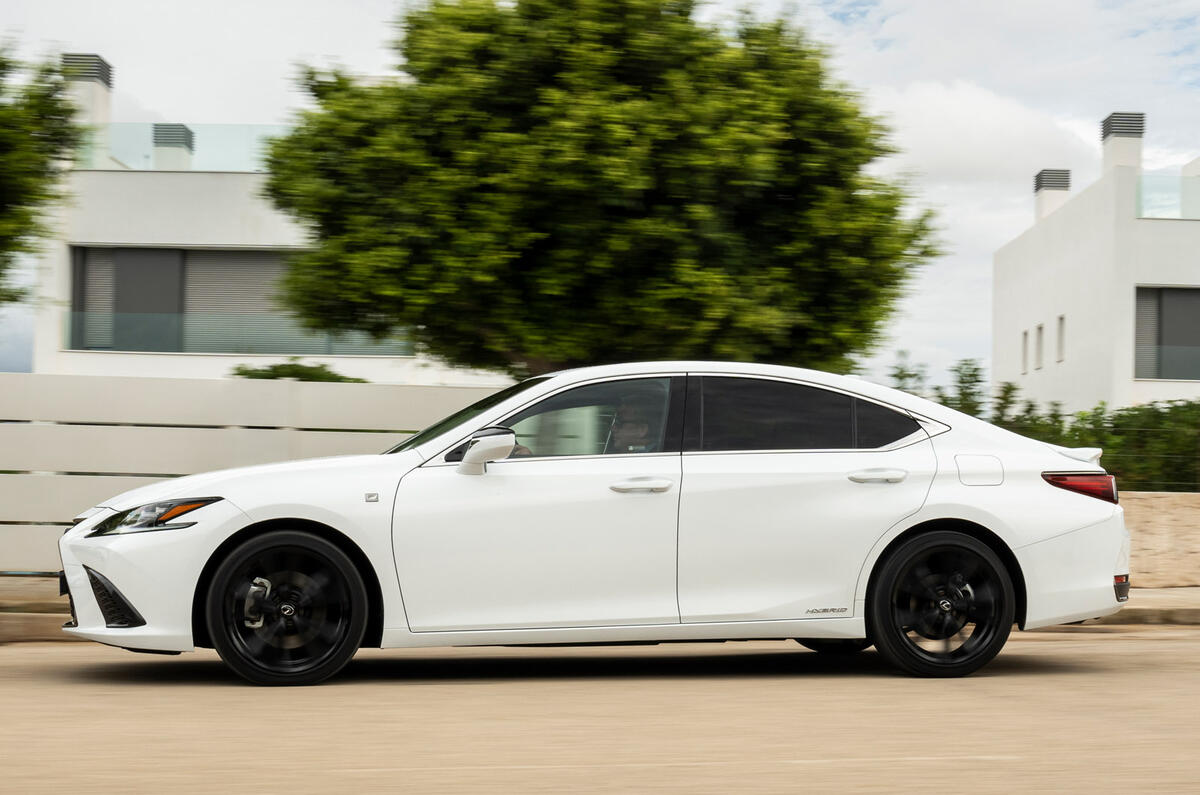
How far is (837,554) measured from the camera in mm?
7062

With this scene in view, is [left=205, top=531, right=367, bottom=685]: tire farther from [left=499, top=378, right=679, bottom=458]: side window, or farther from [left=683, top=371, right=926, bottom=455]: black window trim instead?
[left=683, top=371, right=926, bottom=455]: black window trim

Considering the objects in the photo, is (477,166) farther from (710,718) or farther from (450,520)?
(710,718)

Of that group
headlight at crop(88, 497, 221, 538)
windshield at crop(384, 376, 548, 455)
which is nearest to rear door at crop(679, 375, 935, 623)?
windshield at crop(384, 376, 548, 455)

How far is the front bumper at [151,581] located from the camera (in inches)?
260

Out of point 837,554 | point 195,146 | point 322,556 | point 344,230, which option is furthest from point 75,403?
point 195,146

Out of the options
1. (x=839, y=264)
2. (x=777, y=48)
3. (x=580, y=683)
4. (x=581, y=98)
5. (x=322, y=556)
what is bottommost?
(x=580, y=683)

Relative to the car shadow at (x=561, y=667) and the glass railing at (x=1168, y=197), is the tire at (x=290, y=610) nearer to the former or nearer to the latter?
the car shadow at (x=561, y=667)

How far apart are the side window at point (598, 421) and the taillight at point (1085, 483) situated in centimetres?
208

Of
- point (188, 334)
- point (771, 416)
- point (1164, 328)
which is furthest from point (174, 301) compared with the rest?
point (1164, 328)

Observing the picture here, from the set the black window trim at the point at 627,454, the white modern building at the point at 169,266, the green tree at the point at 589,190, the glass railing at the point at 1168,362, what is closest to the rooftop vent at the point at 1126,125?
the glass railing at the point at 1168,362

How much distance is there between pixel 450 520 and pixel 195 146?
62.7ft

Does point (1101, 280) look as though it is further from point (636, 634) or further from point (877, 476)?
point (636, 634)

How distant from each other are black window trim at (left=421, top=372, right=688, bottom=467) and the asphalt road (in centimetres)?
116

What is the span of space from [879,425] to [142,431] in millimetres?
7180
